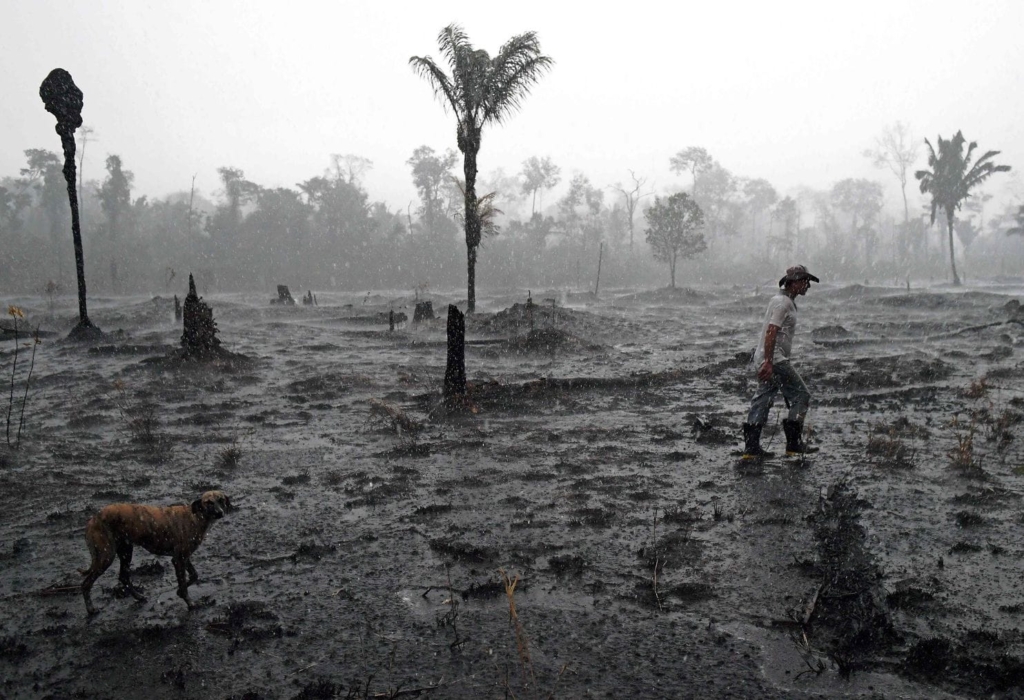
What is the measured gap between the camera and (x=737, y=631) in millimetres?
3229

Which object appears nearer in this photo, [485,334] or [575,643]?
[575,643]

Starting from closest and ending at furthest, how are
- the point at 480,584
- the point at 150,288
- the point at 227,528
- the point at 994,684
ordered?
the point at 994,684 → the point at 480,584 → the point at 227,528 → the point at 150,288

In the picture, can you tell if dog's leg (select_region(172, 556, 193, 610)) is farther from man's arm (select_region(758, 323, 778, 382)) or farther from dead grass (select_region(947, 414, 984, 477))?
dead grass (select_region(947, 414, 984, 477))

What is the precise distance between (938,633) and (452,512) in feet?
10.5

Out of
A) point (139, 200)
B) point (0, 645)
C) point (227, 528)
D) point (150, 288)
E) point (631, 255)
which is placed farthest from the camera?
point (631, 255)

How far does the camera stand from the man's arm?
5723 mm

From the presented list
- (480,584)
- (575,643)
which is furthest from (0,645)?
(575,643)

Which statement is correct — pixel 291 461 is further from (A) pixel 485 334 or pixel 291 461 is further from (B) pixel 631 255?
(B) pixel 631 255

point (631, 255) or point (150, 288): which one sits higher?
point (631, 255)

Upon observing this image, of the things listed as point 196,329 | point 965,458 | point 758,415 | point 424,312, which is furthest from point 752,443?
point 424,312

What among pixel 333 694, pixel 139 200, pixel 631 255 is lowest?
pixel 333 694

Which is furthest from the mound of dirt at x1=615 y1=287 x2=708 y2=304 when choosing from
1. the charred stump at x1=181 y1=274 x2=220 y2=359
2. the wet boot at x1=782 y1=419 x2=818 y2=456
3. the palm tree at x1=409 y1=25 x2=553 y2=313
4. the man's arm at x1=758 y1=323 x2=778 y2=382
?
the man's arm at x1=758 y1=323 x2=778 y2=382

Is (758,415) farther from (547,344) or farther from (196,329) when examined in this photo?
(196,329)

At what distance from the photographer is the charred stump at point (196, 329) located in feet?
37.3
